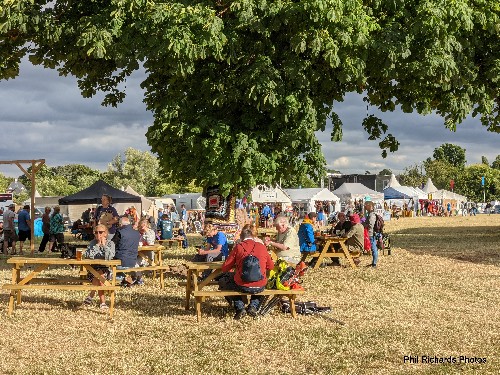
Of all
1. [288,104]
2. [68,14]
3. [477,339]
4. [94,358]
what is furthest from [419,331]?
[68,14]

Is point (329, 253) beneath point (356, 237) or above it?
beneath

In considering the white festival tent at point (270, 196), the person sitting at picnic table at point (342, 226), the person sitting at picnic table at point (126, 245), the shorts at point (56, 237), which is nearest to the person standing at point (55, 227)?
the shorts at point (56, 237)

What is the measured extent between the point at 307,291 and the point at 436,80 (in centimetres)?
604

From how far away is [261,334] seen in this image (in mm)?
8383

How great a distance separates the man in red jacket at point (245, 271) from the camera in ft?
30.4

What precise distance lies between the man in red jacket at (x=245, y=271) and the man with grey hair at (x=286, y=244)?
196cm

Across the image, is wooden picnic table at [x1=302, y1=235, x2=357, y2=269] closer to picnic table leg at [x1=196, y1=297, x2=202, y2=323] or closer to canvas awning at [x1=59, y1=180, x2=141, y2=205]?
picnic table leg at [x1=196, y1=297, x2=202, y2=323]

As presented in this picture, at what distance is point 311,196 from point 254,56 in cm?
4028

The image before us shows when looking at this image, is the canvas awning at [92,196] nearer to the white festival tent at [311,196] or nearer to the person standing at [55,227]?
the person standing at [55,227]

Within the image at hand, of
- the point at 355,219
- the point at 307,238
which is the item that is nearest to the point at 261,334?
the point at 307,238

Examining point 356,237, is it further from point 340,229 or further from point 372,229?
point 340,229

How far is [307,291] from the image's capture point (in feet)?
40.1

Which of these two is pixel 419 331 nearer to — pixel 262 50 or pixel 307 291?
pixel 307 291

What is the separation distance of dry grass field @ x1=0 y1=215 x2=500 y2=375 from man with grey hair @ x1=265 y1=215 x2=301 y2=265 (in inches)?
31.8
